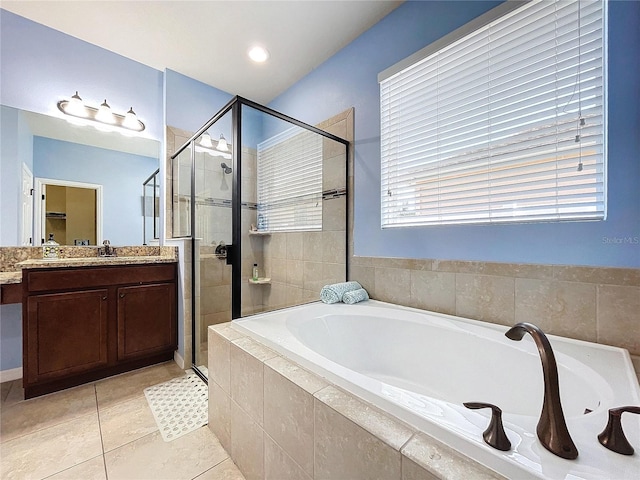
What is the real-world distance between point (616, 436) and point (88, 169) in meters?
3.12

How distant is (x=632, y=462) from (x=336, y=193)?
6.10 ft

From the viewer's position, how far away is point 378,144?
6.12 feet

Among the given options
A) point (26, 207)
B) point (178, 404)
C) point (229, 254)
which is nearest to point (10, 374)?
point (26, 207)

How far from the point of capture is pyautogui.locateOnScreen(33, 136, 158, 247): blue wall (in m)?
1.99

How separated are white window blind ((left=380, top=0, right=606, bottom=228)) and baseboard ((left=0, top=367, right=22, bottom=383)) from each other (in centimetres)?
288

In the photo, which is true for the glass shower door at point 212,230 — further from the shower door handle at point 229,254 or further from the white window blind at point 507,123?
the white window blind at point 507,123

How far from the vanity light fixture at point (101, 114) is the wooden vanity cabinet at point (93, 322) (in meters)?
1.25

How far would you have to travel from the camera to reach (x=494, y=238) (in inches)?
53.3

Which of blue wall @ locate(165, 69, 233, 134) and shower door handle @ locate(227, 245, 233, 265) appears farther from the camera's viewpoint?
blue wall @ locate(165, 69, 233, 134)

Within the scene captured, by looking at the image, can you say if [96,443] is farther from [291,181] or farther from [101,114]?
[101,114]

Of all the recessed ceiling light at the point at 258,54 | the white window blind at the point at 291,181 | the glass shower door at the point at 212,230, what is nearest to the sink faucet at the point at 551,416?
the glass shower door at the point at 212,230

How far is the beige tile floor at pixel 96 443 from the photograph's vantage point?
3.74 ft

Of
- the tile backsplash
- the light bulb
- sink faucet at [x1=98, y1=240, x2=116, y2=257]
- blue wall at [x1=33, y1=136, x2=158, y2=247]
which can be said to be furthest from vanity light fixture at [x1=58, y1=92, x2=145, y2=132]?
the tile backsplash

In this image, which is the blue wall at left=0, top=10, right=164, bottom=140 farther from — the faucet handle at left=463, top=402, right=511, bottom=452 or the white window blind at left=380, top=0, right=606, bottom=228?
the faucet handle at left=463, top=402, right=511, bottom=452
